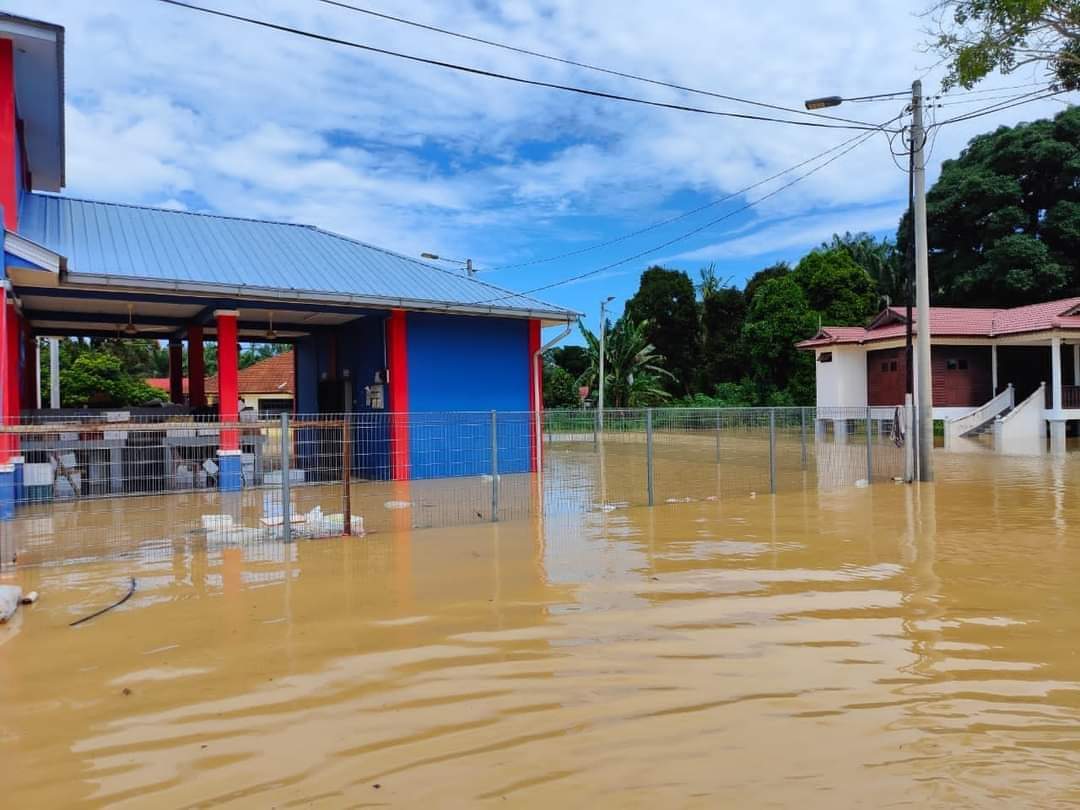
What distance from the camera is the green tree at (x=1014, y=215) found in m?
34.7

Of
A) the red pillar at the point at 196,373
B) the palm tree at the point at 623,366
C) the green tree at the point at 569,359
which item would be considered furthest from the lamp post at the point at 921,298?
the green tree at the point at 569,359

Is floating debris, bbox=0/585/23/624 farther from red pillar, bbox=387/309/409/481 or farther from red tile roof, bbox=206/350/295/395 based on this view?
red tile roof, bbox=206/350/295/395

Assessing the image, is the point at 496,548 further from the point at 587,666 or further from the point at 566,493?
the point at 566,493

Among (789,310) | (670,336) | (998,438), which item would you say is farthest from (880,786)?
(670,336)

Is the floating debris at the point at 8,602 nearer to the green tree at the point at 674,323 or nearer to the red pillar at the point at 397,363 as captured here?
the red pillar at the point at 397,363

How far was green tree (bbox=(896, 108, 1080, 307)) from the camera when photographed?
34656mm

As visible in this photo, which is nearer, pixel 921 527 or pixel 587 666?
pixel 587 666

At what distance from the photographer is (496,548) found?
26.9 ft

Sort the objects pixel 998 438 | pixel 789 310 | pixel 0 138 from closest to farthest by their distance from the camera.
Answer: pixel 0 138 → pixel 998 438 → pixel 789 310

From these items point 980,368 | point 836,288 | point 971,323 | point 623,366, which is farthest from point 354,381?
point 836,288

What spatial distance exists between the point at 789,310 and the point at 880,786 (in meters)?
35.2

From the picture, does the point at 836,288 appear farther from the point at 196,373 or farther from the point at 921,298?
the point at 196,373

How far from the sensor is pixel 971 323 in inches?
1133

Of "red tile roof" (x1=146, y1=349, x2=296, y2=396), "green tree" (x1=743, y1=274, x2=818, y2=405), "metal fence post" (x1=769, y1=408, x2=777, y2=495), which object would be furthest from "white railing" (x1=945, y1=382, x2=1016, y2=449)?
"red tile roof" (x1=146, y1=349, x2=296, y2=396)
